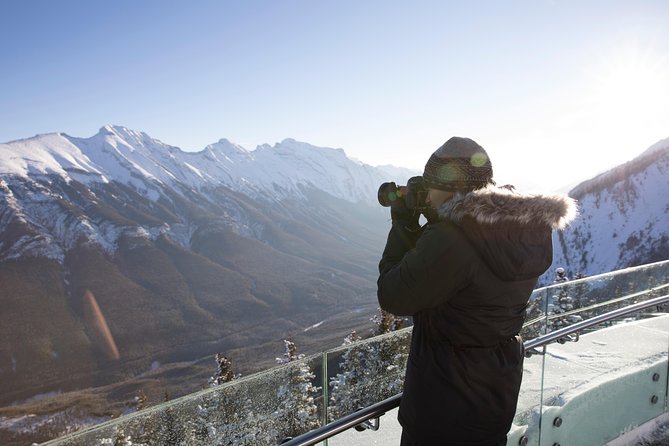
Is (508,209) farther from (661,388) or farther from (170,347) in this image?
(170,347)

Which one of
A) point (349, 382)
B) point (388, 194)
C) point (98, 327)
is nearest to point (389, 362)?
point (349, 382)

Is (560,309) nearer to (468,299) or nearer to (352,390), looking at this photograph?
(352,390)

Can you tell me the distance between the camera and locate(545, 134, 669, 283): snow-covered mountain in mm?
72812

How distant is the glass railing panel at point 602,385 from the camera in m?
3.09

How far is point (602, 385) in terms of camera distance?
326 centimetres

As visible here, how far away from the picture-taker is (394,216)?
6.30 ft

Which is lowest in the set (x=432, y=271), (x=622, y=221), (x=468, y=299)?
(x=622, y=221)

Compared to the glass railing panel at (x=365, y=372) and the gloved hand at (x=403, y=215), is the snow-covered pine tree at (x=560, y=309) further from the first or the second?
the gloved hand at (x=403, y=215)

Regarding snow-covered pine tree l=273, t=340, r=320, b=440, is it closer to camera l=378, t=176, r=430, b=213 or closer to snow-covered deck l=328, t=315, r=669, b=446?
snow-covered deck l=328, t=315, r=669, b=446

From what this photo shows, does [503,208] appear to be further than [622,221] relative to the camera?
No

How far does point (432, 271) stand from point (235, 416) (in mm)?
1298

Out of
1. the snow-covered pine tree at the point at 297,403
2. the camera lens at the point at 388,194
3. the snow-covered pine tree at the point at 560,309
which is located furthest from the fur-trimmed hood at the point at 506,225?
the snow-covered pine tree at the point at 560,309

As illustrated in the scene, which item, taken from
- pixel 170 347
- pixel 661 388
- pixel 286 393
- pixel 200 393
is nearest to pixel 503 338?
pixel 286 393

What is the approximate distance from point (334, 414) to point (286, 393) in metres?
0.35
